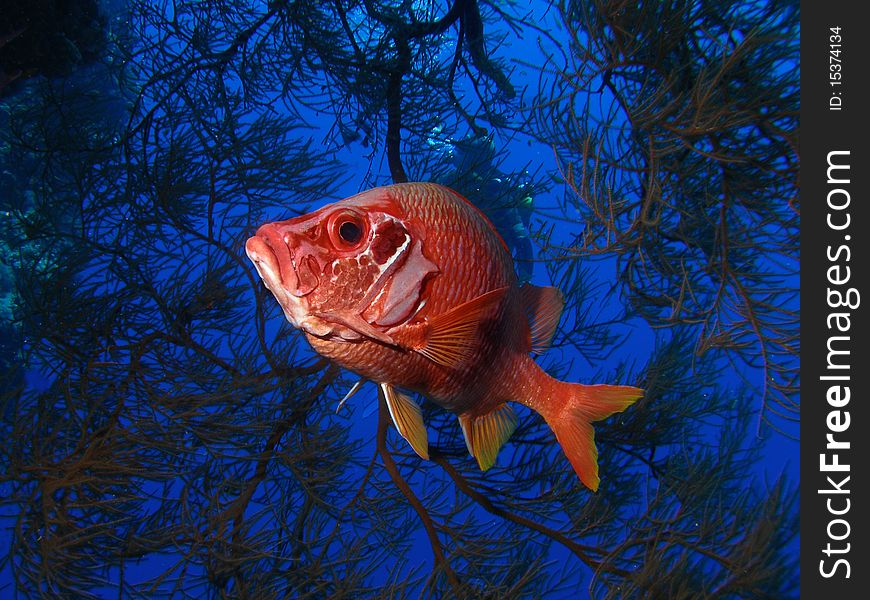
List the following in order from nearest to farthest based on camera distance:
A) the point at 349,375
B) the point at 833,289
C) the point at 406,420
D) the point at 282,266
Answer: the point at 282,266
the point at 406,420
the point at 833,289
the point at 349,375

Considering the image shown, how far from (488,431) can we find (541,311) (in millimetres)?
517

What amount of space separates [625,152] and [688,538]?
102 inches

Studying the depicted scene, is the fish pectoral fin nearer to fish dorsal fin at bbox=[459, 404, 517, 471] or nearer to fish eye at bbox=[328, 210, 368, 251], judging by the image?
fish eye at bbox=[328, 210, 368, 251]

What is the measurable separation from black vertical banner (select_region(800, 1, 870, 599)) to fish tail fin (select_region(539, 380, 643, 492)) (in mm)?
1694

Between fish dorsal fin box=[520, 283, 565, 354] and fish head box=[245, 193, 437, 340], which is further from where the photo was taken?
fish dorsal fin box=[520, 283, 565, 354]

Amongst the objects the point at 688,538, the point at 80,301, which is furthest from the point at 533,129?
the point at 80,301

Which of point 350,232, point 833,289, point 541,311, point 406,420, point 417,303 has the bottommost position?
point 406,420

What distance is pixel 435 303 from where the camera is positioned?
131cm

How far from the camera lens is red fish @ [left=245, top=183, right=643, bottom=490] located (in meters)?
1.19

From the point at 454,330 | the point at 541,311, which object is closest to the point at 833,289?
the point at 541,311

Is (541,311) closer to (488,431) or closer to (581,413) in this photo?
(581,413)

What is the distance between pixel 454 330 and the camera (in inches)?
48.8

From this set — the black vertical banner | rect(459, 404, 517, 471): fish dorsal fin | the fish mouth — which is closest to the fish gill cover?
the black vertical banner

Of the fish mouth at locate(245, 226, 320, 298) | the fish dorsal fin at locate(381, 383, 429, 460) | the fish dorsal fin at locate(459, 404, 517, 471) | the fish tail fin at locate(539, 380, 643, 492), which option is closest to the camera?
the fish mouth at locate(245, 226, 320, 298)
